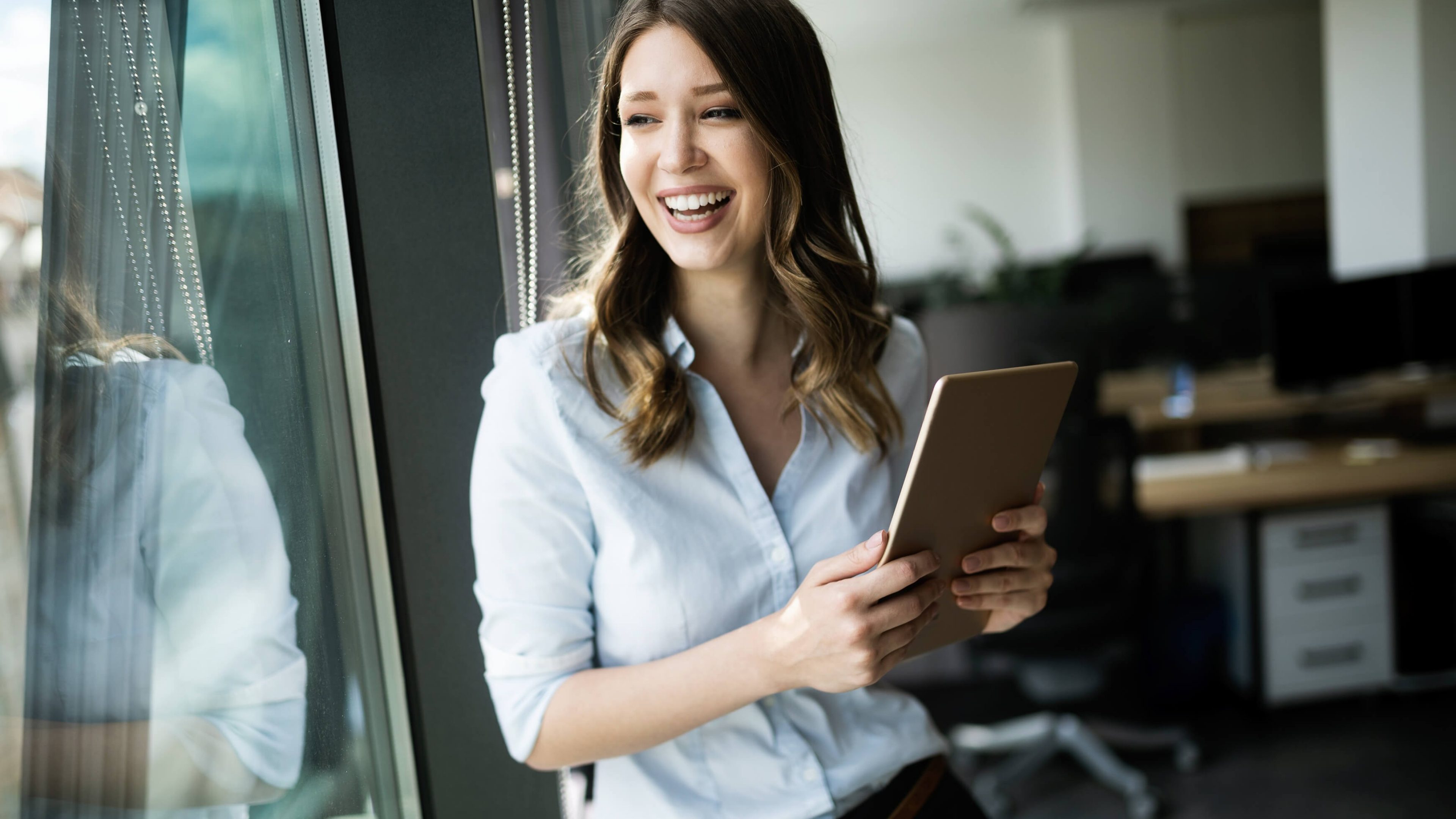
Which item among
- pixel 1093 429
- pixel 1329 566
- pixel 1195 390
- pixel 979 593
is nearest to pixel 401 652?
pixel 979 593

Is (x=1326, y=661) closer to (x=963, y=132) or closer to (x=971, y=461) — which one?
(x=971, y=461)

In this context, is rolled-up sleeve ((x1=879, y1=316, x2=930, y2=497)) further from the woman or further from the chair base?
the chair base

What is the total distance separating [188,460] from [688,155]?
46cm

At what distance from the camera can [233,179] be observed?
0.74 m

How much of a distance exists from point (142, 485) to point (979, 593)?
2.20 ft

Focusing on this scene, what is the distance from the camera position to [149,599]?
1.90 feet

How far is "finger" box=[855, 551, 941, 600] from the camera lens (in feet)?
2.52

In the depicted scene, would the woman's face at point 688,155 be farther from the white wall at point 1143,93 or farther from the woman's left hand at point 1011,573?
the white wall at point 1143,93

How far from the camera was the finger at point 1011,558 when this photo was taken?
2.92 feet

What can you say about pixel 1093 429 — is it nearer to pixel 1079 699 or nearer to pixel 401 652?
pixel 1079 699

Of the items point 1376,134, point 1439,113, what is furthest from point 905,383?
point 1376,134

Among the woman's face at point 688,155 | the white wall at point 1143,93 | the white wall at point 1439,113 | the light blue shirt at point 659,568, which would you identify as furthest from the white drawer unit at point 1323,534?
the white wall at point 1143,93

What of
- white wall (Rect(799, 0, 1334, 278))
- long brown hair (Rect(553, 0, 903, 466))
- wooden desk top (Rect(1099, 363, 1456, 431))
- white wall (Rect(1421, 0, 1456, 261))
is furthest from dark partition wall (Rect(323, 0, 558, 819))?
white wall (Rect(799, 0, 1334, 278))

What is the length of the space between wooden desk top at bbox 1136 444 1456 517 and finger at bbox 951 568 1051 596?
1.66 meters
